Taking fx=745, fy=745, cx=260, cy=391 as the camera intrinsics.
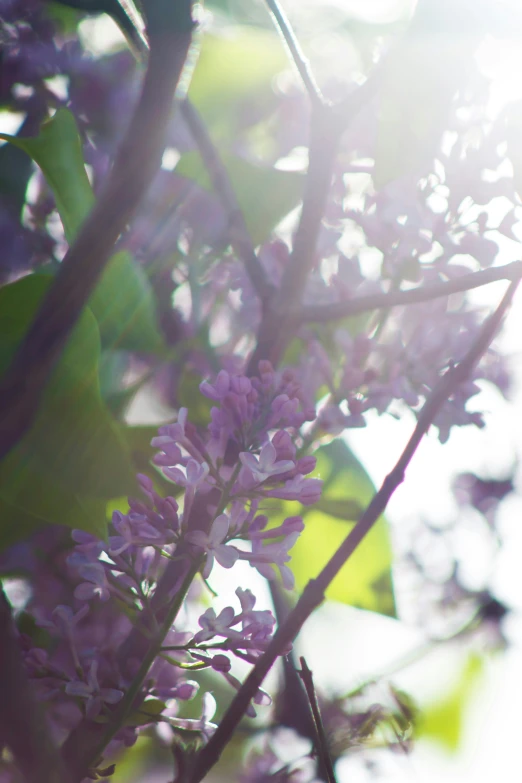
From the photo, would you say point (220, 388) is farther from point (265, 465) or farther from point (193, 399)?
point (193, 399)

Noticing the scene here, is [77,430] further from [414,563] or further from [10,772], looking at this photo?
[414,563]

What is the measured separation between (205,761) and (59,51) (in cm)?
64

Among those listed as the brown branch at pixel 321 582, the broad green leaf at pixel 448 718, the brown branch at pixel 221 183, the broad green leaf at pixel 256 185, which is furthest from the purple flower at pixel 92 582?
the broad green leaf at pixel 448 718

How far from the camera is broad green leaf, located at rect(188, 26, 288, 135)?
680mm

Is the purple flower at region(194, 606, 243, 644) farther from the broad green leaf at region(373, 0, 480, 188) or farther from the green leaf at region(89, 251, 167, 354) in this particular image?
the broad green leaf at region(373, 0, 480, 188)

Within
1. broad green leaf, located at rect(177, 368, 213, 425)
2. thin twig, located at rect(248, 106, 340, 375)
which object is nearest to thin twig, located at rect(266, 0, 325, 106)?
thin twig, located at rect(248, 106, 340, 375)

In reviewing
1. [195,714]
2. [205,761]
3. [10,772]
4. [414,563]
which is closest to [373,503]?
[205,761]

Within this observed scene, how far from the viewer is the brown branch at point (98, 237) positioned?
18 centimetres

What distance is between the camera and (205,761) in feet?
0.85

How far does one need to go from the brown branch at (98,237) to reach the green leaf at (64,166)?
211 millimetres

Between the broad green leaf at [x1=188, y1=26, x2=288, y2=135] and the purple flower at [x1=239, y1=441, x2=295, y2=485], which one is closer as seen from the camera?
the purple flower at [x1=239, y1=441, x2=295, y2=485]

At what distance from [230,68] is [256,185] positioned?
14cm

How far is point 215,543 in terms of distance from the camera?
0.33m

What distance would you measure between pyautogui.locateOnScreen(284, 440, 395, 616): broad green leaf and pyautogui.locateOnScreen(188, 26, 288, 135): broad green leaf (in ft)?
1.19
